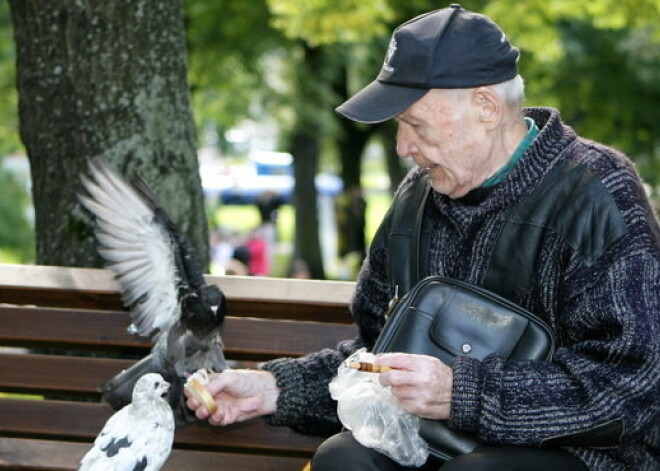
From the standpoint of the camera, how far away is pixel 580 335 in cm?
314

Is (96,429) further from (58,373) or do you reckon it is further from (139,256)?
(139,256)

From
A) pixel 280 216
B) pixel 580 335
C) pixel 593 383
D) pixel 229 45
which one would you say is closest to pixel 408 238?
pixel 580 335

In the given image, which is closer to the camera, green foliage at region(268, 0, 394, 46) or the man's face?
A: the man's face

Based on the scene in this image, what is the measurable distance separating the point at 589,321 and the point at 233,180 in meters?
49.6

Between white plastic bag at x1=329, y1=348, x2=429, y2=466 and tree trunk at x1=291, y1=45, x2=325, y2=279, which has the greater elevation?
white plastic bag at x1=329, y1=348, x2=429, y2=466

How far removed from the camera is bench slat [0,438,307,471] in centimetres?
420

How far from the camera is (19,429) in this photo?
446 centimetres

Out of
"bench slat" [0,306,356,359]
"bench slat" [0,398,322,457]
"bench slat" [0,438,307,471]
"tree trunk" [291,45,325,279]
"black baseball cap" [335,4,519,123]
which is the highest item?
"black baseball cap" [335,4,519,123]

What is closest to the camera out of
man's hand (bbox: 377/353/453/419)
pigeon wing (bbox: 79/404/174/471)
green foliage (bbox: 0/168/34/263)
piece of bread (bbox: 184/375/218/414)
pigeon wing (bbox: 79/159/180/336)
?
man's hand (bbox: 377/353/453/419)

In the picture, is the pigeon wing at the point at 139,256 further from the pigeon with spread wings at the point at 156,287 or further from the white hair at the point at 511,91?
the white hair at the point at 511,91

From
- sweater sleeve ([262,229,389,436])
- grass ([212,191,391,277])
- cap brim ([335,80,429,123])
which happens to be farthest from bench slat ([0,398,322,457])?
grass ([212,191,391,277])

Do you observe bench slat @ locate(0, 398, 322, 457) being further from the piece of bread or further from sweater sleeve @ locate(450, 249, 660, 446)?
sweater sleeve @ locate(450, 249, 660, 446)

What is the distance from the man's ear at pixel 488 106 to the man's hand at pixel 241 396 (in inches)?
40.1

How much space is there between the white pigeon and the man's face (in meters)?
1.05
